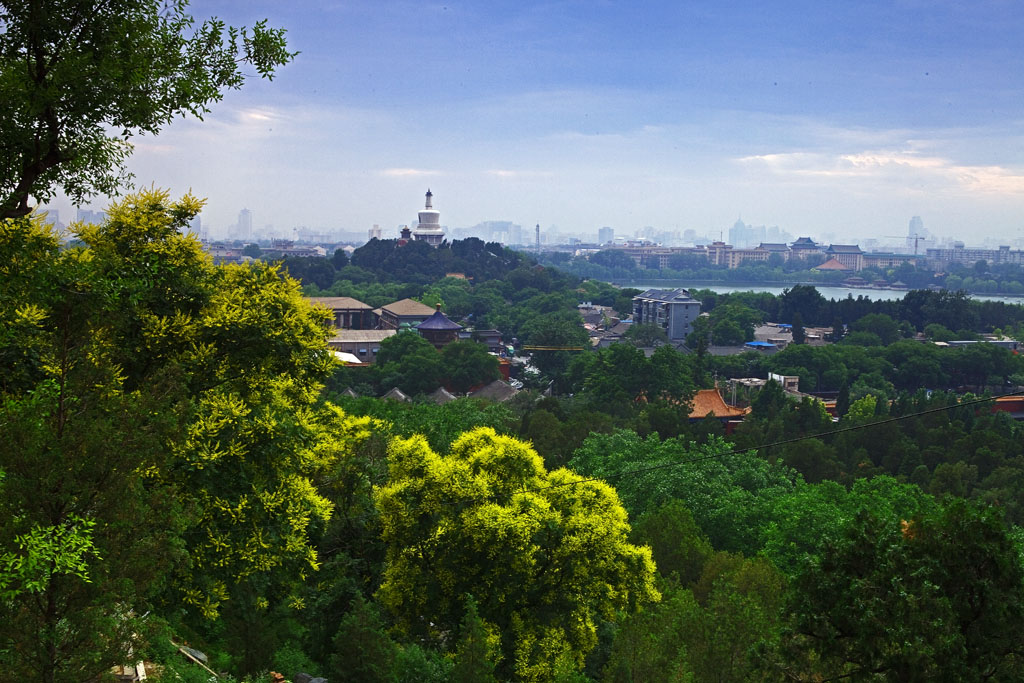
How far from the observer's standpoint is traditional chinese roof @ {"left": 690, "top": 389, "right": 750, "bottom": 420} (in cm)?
2220

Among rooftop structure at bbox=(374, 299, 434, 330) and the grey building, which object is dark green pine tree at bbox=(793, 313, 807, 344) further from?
rooftop structure at bbox=(374, 299, 434, 330)

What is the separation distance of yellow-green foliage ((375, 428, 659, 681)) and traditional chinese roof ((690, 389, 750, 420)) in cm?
1456

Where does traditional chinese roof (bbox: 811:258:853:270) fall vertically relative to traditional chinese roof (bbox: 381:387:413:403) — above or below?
above

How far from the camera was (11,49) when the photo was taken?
411 cm

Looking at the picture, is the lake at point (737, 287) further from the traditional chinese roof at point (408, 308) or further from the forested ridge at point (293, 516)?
the forested ridge at point (293, 516)

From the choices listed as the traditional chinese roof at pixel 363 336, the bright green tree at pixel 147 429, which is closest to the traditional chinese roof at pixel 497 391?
the traditional chinese roof at pixel 363 336

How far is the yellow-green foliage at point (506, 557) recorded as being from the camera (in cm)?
728

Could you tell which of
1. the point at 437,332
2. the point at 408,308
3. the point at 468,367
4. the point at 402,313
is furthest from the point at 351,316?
the point at 468,367

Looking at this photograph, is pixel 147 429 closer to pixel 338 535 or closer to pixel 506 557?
pixel 506 557

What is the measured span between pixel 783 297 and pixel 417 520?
146ft

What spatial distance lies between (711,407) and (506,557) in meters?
16.1

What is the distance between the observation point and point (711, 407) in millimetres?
22594

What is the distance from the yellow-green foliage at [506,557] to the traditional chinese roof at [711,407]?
14564 millimetres

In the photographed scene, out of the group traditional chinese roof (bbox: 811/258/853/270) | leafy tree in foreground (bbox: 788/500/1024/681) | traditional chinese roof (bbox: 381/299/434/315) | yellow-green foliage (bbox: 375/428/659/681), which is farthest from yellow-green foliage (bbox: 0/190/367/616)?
traditional chinese roof (bbox: 811/258/853/270)
